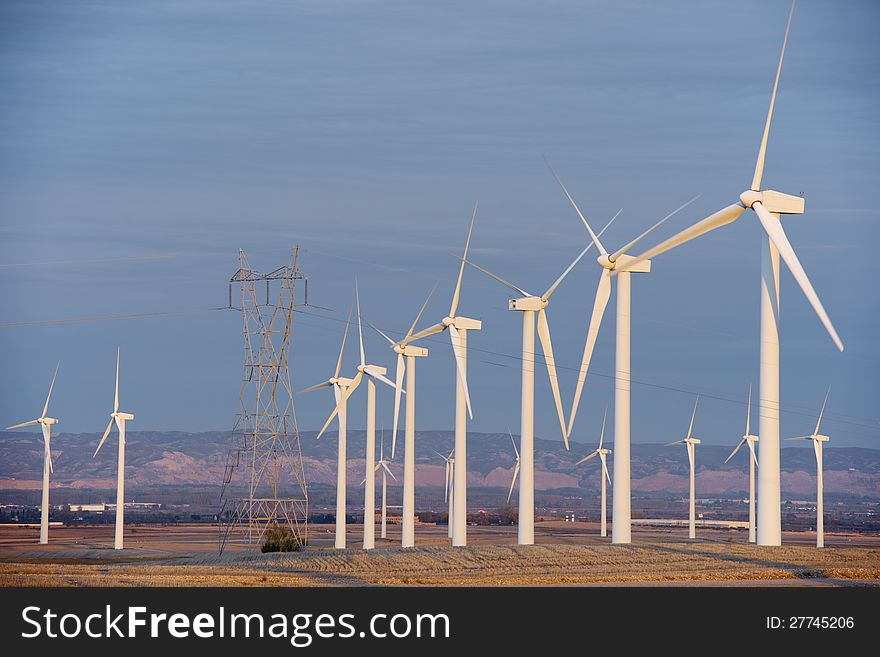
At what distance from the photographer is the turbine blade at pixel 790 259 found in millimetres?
42944

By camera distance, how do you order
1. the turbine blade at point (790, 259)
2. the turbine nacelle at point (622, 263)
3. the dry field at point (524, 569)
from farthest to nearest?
1. the turbine nacelle at point (622, 263)
2. the dry field at point (524, 569)
3. the turbine blade at point (790, 259)

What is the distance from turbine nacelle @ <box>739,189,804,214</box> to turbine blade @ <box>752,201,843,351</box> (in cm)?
28

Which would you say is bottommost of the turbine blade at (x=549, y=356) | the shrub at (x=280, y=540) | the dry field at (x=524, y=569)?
the shrub at (x=280, y=540)

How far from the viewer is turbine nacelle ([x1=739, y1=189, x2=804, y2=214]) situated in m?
57.1

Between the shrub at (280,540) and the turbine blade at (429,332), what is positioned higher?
the turbine blade at (429,332)

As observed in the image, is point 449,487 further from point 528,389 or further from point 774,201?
point 774,201

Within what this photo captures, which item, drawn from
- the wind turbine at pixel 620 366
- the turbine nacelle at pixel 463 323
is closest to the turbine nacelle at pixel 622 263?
the wind turbine at pixel 620 366

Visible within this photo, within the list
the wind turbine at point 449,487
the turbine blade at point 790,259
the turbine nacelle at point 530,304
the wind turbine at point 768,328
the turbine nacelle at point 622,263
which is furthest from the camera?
the wind turbine at point 449,487

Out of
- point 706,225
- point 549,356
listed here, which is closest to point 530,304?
point 549,356

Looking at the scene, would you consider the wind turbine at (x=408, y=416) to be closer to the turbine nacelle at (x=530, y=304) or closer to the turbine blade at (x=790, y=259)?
the turbine nacelle at (x=530, y=304)

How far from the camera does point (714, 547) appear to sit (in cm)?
6400
